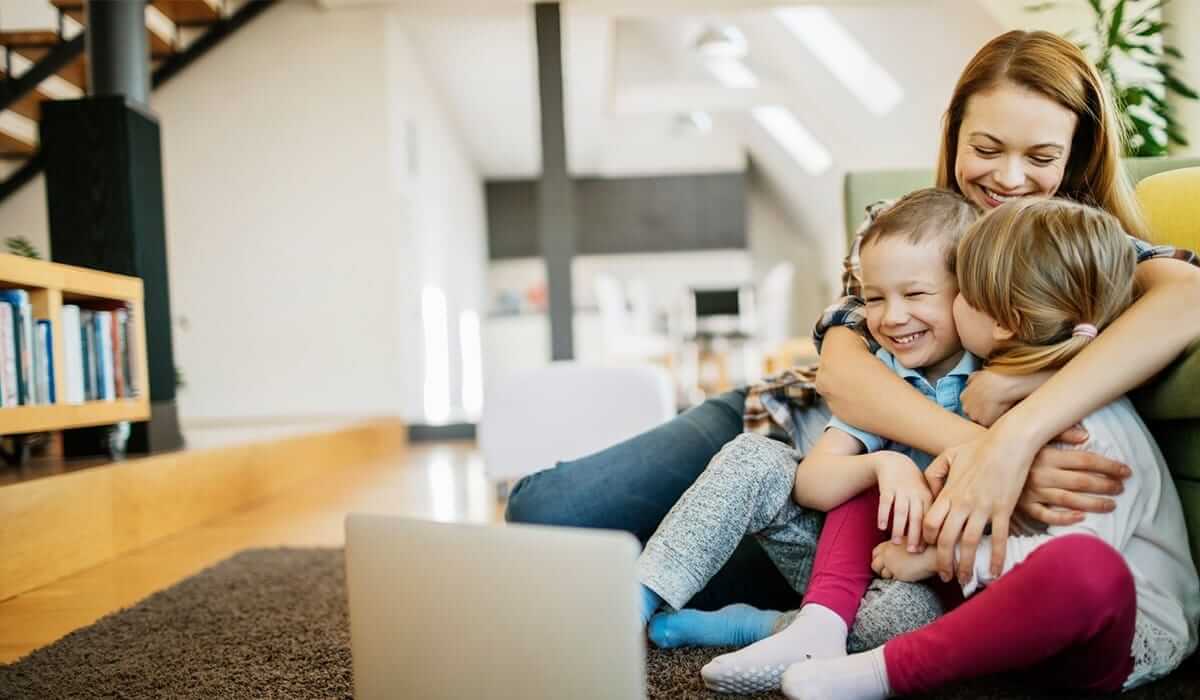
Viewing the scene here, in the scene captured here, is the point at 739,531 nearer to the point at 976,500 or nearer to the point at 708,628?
the point at 708,628

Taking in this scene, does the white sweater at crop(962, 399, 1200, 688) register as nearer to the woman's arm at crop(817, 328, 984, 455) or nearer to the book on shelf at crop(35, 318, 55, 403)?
the woman's arm at crop(817, 328, 984, 455)

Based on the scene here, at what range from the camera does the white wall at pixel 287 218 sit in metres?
5.41

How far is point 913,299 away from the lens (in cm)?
114

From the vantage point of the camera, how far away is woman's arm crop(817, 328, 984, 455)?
105cm

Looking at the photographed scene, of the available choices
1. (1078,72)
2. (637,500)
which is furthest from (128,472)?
(1078,72)

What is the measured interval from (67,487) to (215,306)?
3.67 metres

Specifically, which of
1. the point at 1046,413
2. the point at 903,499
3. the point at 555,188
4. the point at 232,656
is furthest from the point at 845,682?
the point at 555,188

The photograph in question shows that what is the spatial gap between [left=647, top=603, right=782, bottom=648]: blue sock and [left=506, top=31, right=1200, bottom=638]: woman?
0.16m

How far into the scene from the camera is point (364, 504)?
292 cm

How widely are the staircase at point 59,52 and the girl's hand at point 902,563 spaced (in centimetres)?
375

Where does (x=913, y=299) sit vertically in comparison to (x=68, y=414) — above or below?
above

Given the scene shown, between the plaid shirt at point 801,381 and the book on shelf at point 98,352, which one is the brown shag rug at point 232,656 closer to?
the plaid shirt at point 801,381

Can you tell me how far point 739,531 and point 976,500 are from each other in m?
0.27

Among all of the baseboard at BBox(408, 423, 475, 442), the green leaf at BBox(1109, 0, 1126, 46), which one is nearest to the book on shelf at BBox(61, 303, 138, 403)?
the green leaf at BBox(1109, 0, 1126, 46)
